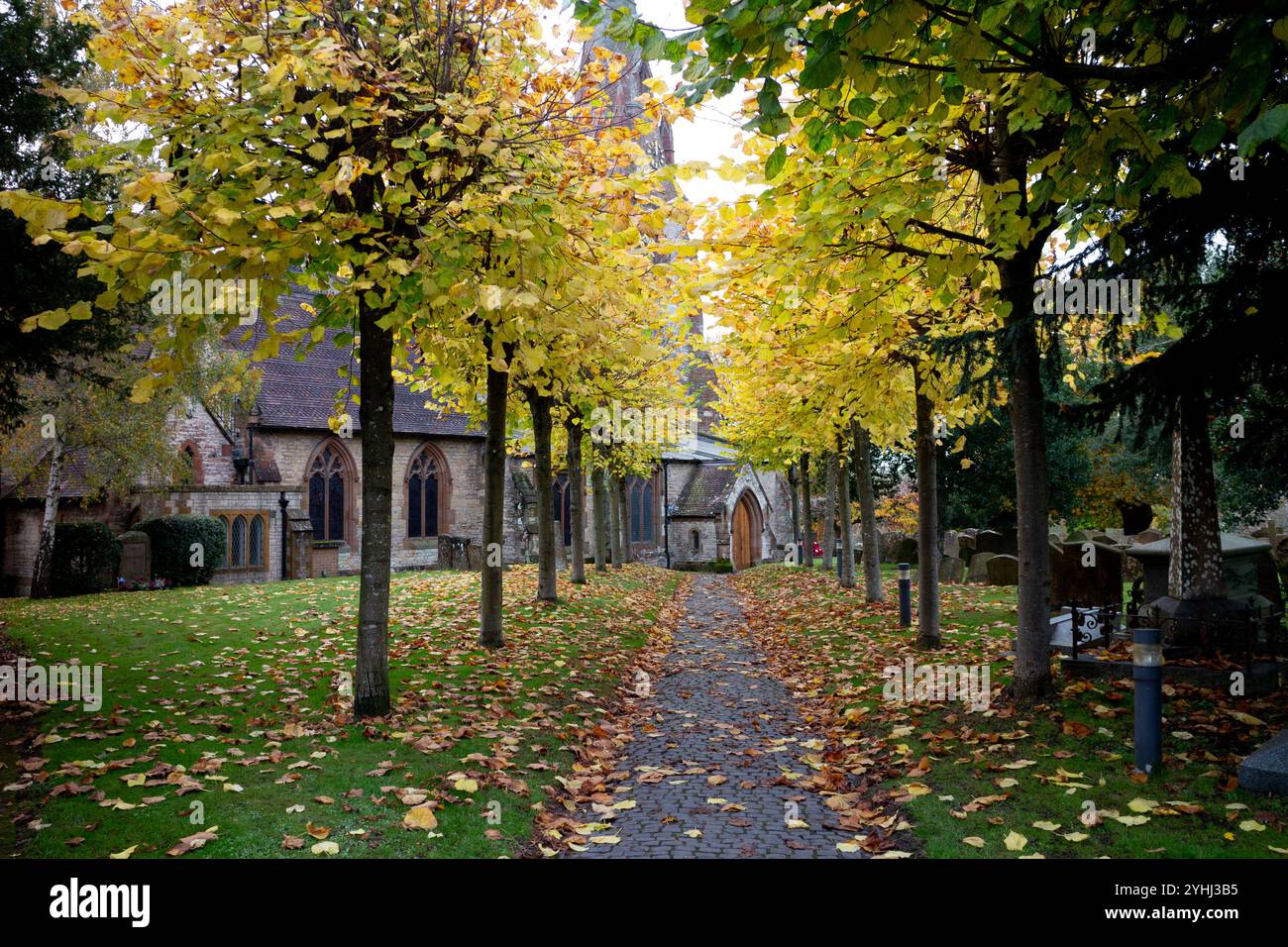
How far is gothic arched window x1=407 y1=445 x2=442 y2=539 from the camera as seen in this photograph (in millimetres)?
33750

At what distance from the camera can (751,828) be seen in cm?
555

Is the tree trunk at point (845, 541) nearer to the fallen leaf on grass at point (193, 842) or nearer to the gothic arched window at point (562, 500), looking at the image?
the fallen leaf on grass at point (193, 842)

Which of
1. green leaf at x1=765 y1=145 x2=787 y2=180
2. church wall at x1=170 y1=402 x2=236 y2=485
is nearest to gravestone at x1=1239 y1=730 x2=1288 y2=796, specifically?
green leaf at x1=765 y1=145 x2=787 y2=180

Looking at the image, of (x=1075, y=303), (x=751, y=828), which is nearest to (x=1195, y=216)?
(x=1075, y=303)

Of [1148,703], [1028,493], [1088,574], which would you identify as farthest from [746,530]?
[1148,703]

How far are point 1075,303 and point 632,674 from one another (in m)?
7.34

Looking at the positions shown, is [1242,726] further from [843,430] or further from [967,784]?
[843,430]

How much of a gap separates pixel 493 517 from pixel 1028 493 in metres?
7.07

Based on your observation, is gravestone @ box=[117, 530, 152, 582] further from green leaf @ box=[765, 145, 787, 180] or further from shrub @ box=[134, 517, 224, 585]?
green leaf @ box=[765, 145, 787, 180]

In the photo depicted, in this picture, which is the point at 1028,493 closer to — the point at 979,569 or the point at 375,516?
the point at 375,516

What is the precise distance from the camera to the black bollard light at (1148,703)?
5828 millimetres

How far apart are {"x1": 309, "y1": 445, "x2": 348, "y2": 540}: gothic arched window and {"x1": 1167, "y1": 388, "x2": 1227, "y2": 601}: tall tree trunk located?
28.6 m

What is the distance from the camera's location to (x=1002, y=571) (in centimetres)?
1898

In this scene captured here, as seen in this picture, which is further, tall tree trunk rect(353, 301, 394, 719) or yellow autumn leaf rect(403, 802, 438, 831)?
tall tree trunk rect(353, 301, 394, 719)
